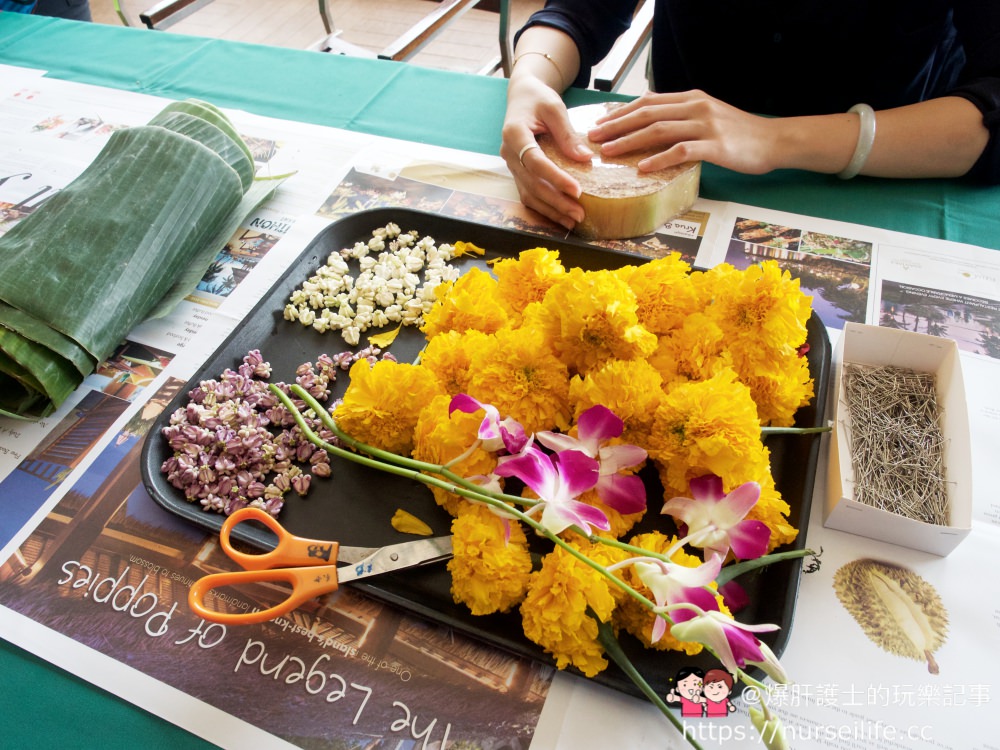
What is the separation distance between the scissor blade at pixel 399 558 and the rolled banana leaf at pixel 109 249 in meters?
0.40

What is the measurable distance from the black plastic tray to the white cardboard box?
21 millimetres

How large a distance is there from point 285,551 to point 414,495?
4.6 inches

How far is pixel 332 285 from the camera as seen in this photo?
0.74 m

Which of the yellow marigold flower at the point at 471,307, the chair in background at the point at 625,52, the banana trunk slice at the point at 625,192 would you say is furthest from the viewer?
the chair in background at the point at 625,52

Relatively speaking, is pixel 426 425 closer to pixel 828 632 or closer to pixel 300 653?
pixel 300 653

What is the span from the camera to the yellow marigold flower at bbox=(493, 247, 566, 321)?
1.79 ft

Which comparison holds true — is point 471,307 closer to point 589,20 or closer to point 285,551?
point 285,551

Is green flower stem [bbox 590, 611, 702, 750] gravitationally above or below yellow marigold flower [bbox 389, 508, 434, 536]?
above

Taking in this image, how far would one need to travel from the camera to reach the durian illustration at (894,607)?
476 millimetres

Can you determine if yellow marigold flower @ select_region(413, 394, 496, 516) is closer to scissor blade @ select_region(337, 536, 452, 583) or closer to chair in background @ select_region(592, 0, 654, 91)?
scissor blade @ select_region(337, 536, 452, 583)

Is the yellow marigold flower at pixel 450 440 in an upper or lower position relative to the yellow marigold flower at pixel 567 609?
upper

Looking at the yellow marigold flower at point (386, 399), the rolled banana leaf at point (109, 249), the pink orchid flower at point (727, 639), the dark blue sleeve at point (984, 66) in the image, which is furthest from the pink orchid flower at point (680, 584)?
the dark blue sleeve at point (984, 66)

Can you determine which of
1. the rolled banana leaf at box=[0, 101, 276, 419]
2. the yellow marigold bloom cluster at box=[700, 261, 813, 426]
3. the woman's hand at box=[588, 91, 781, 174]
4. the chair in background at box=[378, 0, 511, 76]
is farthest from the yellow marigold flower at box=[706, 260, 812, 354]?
the chair in background at box=[378, 0, 511, 76]

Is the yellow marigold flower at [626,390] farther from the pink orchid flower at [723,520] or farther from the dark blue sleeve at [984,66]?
the dark blue sleeve at [984,66]
